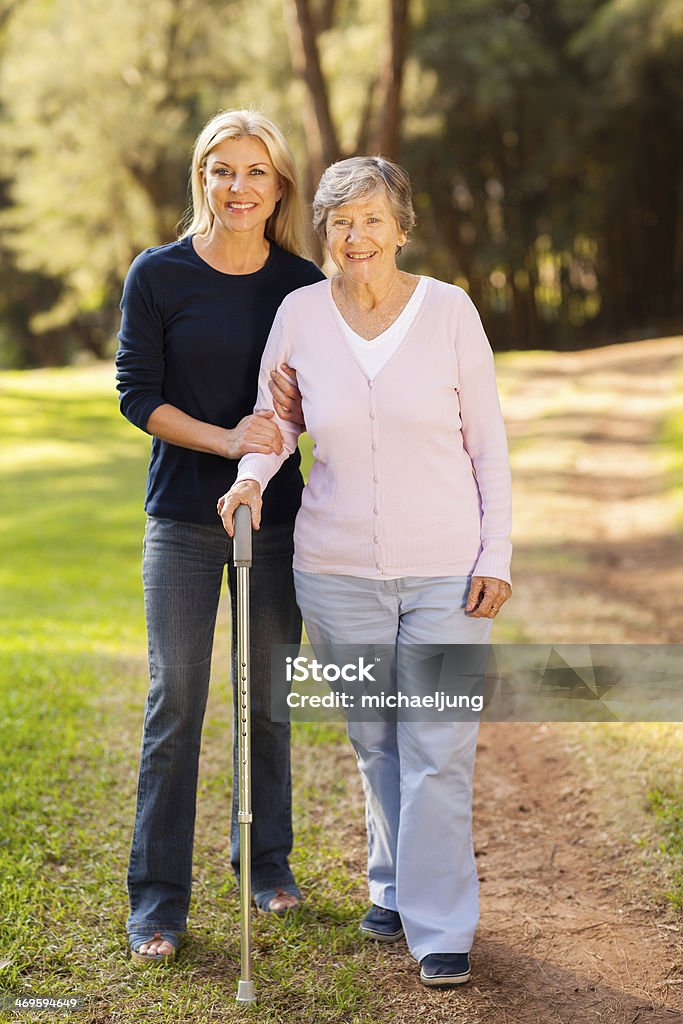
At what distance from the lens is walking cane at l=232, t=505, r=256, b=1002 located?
8.76 ft

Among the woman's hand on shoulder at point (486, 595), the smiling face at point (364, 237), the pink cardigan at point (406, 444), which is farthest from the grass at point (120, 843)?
the smiling face at point (364, 237)

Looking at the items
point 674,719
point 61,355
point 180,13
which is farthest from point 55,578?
point 61,355

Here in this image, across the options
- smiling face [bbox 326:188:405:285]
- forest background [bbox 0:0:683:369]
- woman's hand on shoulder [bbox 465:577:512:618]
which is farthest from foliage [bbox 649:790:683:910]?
forest background [bbox 0:0:683:369]

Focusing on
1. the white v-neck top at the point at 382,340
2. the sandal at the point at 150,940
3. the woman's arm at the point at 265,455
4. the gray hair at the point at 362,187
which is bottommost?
the sandal at the point at 150,940

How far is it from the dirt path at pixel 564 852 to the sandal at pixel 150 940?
1.77 feet

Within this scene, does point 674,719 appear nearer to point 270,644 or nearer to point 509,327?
point 270,644

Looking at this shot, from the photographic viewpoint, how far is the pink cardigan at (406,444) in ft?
8.91

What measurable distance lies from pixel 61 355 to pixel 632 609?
28.6 m

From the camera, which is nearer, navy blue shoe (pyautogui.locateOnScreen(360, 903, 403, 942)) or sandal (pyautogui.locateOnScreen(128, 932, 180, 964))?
sandal (pyautogui.locateOnScreen(128, 932, 180, 964))

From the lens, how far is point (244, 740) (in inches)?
107

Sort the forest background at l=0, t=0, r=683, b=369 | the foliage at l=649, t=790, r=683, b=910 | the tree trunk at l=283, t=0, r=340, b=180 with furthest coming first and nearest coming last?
the forest background at l=0, t=0, r=683, b=369
the tree trunk at l=283, t=0, r=340, b=180
the foliage at l=649, t=790, r=683, b=910

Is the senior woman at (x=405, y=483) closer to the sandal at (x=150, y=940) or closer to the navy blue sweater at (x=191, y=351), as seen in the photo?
the navy blue sweater at (x=191, y=351)

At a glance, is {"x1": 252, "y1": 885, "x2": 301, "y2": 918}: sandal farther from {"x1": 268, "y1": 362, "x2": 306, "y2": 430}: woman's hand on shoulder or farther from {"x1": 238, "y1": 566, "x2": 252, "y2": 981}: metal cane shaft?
{"x1": 268, "y1": 362, "x2": 306, "y2": 430}: woman's hand on shoulder

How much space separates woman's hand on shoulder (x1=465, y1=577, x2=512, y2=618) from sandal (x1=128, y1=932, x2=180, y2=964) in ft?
3.88
